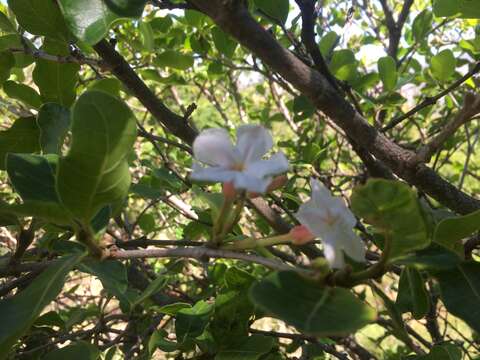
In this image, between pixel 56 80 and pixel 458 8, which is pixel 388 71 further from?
pixel 56 80

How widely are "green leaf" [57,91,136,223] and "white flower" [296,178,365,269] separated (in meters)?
0.23

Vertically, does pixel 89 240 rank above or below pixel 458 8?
below

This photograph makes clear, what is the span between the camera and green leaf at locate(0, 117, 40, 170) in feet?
3.07

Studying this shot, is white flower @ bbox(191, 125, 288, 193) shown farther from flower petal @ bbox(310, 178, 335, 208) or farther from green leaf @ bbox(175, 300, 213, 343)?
green leaf @ bbox(175, 300, 213, 343)

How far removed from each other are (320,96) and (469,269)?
1.18 ft

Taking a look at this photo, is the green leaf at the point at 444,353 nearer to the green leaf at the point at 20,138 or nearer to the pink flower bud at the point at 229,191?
the pink flower bud at the point at 229,191

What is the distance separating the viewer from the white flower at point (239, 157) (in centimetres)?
56

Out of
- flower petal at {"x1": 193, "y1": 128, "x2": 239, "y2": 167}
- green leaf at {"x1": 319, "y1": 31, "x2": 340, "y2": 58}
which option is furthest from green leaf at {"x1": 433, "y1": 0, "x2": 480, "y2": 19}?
flower petal at {"x1": 193, "y1": 128, "x2": 239, "y2": 167}

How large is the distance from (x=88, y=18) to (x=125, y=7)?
6cm

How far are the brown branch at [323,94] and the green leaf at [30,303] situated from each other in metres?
0.37

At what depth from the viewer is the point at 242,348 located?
816 mm

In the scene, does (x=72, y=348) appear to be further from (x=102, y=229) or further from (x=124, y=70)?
(x=124, y=70)

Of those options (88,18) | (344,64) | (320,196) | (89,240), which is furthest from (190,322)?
(344,64)

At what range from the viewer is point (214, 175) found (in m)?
0.55
